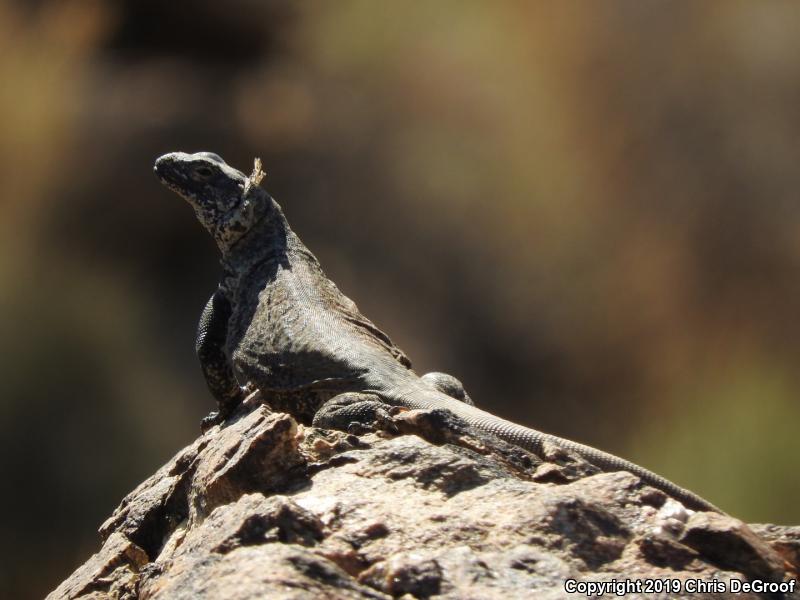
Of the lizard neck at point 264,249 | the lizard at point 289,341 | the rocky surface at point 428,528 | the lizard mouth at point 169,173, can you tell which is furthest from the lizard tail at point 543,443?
the lizard mouth at point 169,173

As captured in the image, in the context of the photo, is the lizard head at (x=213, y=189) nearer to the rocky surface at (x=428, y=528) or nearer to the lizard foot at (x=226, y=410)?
the lizard foot at (x=226, y=410)

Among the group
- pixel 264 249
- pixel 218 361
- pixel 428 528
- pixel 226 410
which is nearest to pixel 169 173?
pixel 264 249

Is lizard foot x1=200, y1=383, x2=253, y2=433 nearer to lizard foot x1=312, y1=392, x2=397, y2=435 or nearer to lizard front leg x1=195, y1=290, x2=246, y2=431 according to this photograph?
lizard front leg x1=195, y1=290, x2=246, y2=431

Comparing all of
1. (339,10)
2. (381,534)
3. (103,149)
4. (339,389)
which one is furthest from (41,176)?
(381,534)

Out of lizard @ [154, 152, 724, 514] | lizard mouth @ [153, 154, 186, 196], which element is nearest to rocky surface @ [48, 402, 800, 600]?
lizard @ [154, 152, 724, 514]

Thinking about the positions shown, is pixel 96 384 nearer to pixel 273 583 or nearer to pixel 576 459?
pixel 576 459

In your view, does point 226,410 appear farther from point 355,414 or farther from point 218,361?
point 355,414
